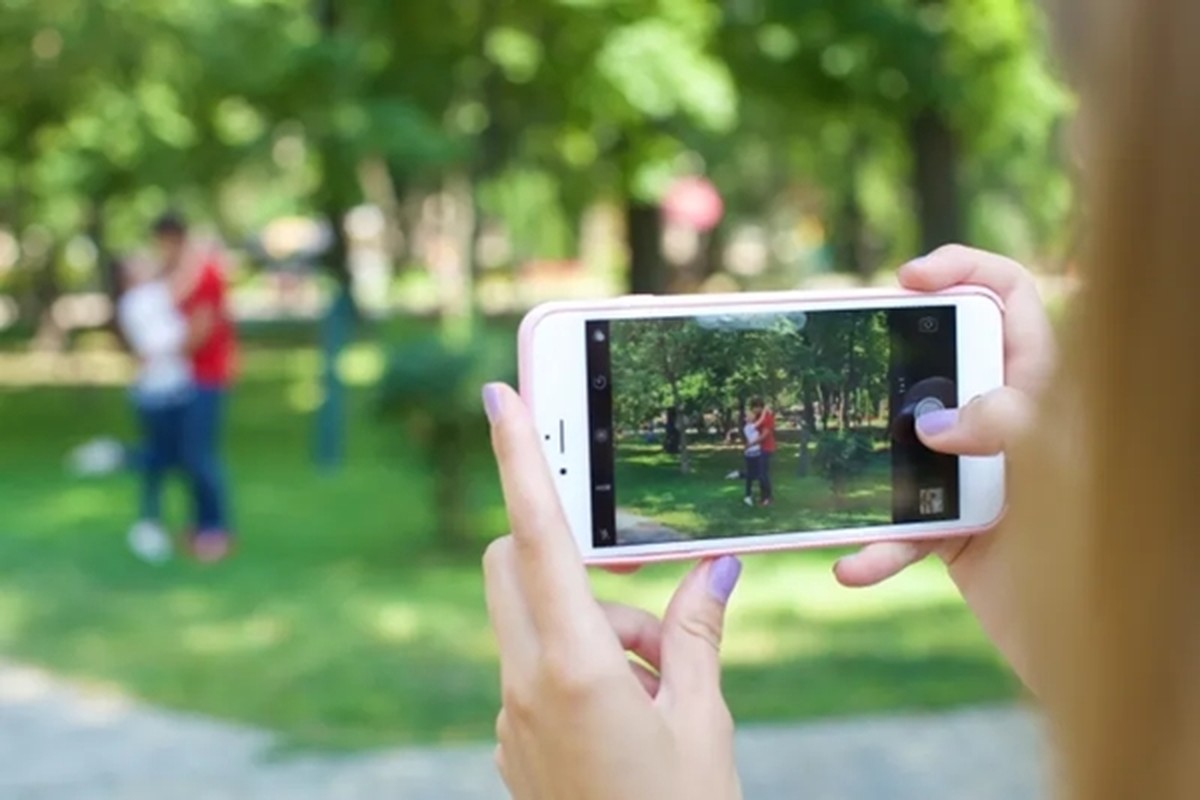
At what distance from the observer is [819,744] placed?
536cm

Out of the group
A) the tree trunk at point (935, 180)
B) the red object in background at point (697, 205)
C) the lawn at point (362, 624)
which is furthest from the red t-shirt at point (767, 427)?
the red object in background at point (697, 205)

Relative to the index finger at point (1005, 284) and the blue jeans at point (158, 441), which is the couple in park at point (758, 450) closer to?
the index finger at point (1005, 284)

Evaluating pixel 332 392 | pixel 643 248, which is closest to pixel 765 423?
pixel 332 392

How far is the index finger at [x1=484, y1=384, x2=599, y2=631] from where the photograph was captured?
113 cm

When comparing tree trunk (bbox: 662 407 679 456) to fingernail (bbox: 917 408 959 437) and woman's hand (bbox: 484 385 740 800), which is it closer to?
fingernail (bbox: 917 408 959 437)

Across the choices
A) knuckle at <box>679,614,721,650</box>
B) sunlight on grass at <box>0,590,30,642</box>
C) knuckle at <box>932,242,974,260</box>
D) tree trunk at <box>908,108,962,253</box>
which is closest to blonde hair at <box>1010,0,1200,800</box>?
knuckle at <box>679,614,721,650</box>

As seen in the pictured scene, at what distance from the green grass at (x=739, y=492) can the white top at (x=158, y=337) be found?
7.30 meters

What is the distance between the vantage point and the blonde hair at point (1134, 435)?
1.73 ft

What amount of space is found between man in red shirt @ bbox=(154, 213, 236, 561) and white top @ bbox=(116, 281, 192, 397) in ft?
0.18

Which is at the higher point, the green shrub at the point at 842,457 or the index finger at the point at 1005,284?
the index finger at the point at 1005,284

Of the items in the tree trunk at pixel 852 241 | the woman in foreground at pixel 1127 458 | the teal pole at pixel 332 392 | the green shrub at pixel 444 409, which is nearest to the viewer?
the woman in foreground at pixel 1127 458

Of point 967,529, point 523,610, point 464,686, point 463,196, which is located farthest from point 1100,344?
point 463,196

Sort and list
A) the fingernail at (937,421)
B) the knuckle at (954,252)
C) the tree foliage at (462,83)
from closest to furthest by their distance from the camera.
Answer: the fingernail at (937,421) → the knuckle at (954,252) → the tree foliage at (462,83)

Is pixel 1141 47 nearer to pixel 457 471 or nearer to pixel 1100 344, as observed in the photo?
pixel 1100 344
